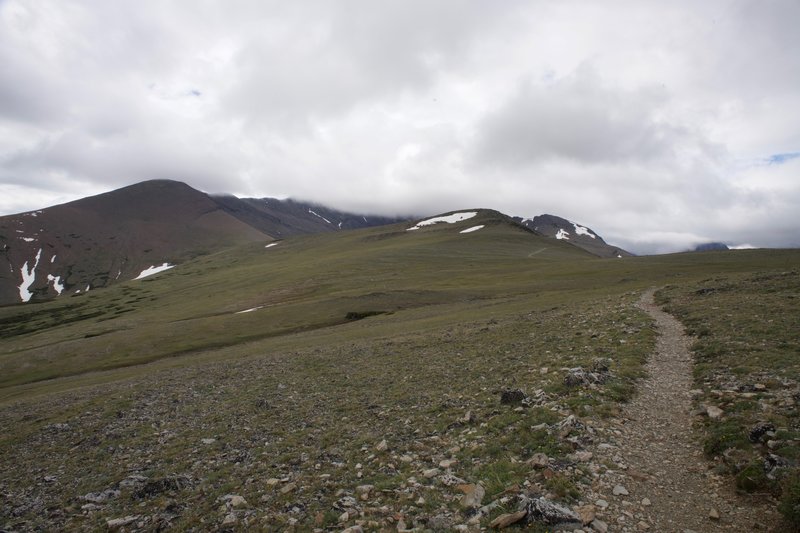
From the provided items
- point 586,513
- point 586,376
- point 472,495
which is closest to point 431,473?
point 472,495

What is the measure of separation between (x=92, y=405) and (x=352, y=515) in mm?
30619

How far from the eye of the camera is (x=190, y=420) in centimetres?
2428

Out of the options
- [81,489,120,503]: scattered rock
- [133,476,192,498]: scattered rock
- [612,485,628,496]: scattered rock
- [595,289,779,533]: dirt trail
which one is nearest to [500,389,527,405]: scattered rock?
[595,289,779,533]: dirt trail

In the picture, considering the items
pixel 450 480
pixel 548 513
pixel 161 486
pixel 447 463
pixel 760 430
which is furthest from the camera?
pixel 161 486

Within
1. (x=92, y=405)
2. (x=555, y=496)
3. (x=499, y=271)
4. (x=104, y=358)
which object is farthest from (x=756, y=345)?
(x=499, y=271)

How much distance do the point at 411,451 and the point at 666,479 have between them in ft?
25.4

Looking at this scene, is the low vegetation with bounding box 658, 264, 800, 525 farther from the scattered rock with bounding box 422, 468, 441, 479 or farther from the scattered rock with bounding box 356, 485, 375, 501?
the scattered rock with bounding box 356, 485, 375, 501

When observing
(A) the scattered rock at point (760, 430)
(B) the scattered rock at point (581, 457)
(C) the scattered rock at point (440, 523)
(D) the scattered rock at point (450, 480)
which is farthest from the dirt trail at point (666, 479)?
(D) the scattered rock at point (450, 480)

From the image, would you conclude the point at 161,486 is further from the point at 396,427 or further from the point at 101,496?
the point at 396,427

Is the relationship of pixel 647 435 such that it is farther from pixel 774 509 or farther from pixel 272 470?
pixel 272 470

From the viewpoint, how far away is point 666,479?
10.7 m

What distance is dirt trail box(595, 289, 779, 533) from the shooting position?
899cm

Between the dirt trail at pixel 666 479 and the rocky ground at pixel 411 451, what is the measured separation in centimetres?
4

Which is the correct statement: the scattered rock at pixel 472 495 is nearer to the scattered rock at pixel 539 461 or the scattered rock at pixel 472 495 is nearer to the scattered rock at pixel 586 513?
the scattered rock at pixel 539 461
